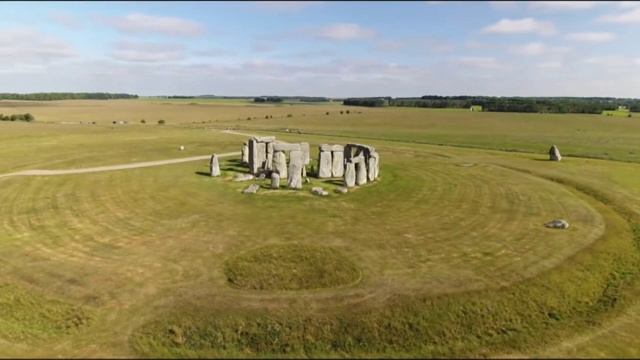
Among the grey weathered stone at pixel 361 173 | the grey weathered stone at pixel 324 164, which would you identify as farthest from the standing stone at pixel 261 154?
the grey weathered stone at pixel 361 173

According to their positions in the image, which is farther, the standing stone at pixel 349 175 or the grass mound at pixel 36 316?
the standing stone at pixel 349 175

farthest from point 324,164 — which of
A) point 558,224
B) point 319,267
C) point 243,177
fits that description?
point 319,267

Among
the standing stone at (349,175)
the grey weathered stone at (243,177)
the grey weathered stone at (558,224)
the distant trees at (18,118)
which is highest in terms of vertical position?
the distant trees at (18,118)

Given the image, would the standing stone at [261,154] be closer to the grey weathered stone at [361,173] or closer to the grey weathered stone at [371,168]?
the grey weathered stone at [361,173]

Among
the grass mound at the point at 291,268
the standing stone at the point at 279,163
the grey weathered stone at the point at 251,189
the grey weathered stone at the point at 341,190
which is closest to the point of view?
the grass mound at the point at 291,268

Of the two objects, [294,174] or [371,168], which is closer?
[294,174]

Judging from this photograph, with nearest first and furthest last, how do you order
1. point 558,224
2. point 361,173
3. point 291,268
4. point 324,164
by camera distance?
point 291,268, point 558,224, point 361,173, point 324,164

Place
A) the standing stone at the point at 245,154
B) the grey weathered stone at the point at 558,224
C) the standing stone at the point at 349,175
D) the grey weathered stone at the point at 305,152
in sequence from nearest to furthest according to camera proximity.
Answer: the grey weathered stone at the point at 558,224, the standing stone at the point at 349,175, the grey weathered stone at the point at 305,152, the standing stone at the point at 245,154

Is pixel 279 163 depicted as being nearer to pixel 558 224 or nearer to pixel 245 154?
pixel 245 154
